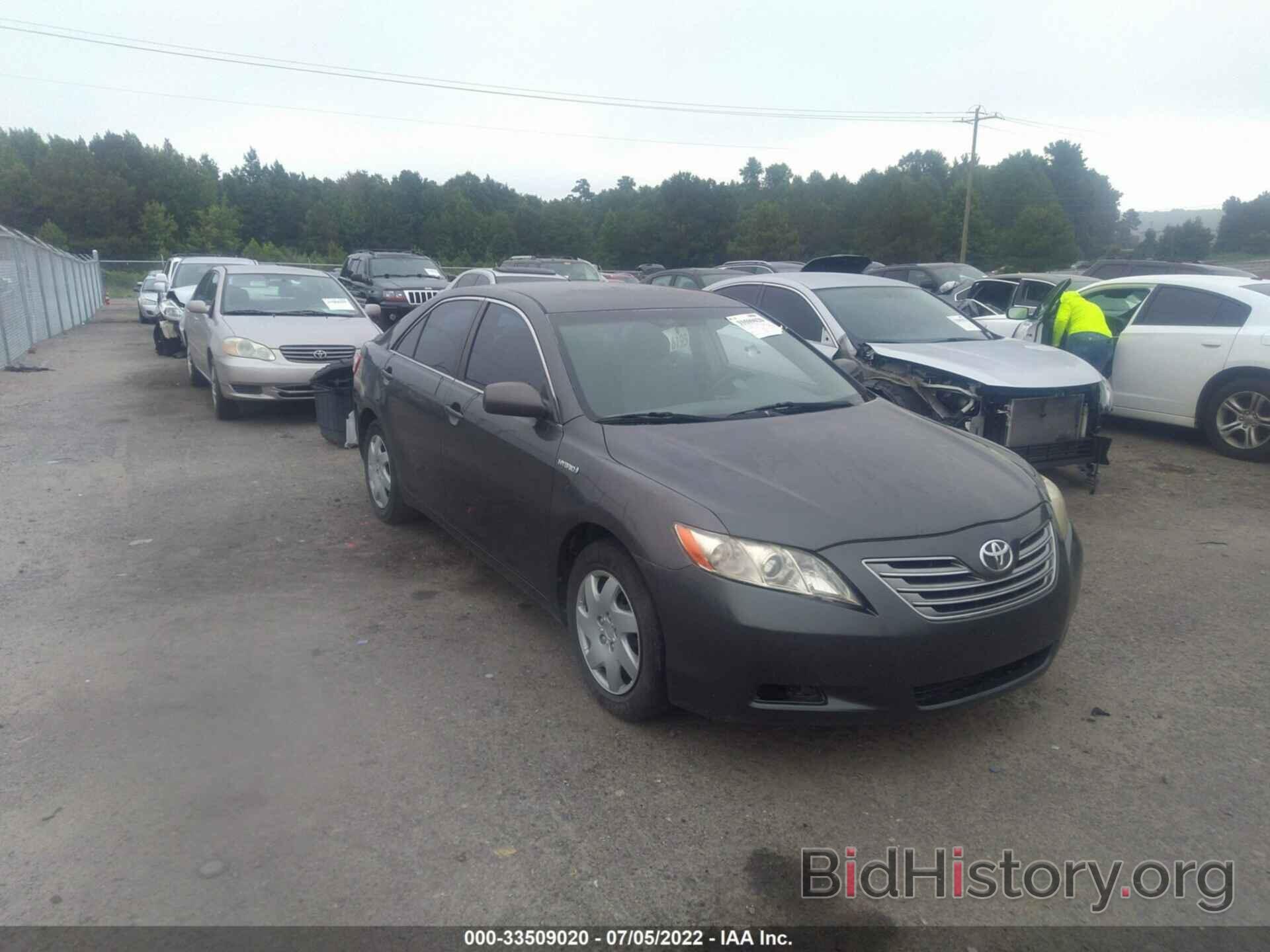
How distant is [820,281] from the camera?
8.66 metres

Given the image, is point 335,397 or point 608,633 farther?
point 335,397

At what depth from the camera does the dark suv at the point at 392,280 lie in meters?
20.0

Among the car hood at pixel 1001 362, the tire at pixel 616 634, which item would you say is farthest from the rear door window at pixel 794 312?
the tire at pixel 616 634

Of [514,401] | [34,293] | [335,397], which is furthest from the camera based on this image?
[34,293]

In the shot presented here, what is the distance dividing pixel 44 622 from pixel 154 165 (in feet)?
269

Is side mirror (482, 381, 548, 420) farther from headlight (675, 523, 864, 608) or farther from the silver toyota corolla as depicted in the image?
the silver toyota corolla

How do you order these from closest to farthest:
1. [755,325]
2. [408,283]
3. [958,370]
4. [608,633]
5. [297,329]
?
[608,633]
[755,325]
[958,370]
[297,329]
[408,283]

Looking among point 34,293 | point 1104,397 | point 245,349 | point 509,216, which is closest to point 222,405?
point 245,349

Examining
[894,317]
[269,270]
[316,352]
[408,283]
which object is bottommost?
[316,352]

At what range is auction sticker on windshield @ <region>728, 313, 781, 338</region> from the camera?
5270 millimetres

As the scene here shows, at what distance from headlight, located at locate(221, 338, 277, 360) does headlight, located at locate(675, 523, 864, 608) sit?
7988 millimetres

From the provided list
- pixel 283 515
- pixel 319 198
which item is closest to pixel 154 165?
pixel 319 198

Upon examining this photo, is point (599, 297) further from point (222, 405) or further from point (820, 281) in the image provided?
point (222, 405)

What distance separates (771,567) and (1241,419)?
7253 mm
